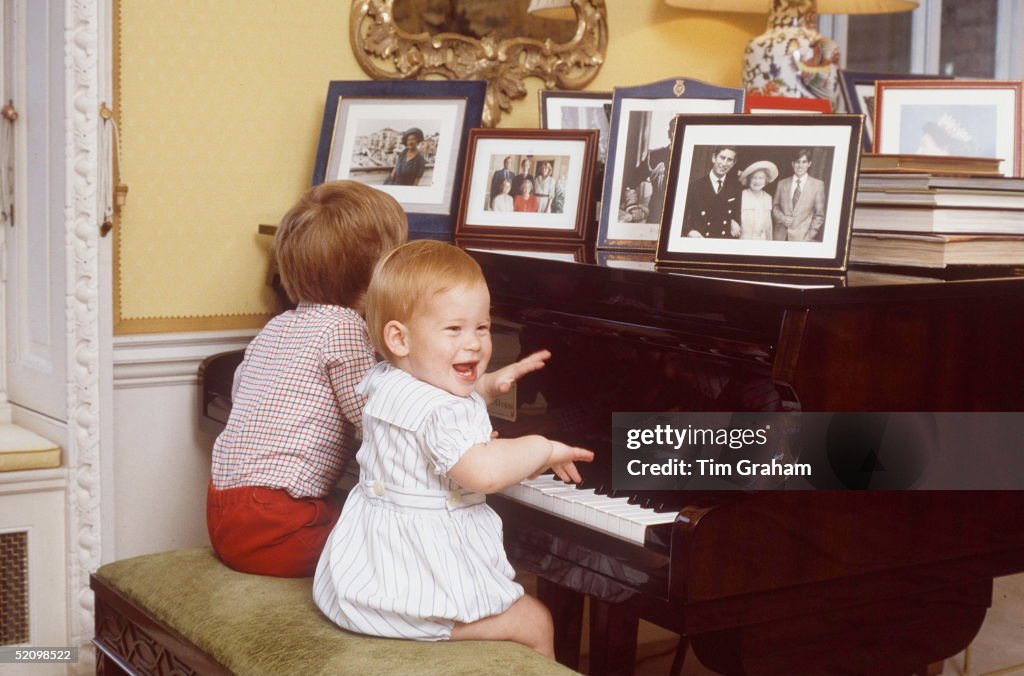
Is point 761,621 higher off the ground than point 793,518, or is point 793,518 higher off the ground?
point 793,518

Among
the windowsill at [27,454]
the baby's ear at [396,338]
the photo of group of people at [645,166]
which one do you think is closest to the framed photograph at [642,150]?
the photo of group of people at [645,166]

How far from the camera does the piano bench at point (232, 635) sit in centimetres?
170

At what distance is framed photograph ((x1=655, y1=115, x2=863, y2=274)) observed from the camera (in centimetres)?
192

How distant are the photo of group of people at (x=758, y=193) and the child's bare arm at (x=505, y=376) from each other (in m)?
0.36

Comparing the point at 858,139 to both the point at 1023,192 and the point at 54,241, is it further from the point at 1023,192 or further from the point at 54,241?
the point at 54,241

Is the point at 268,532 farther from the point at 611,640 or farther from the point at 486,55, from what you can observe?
the point at 486,55

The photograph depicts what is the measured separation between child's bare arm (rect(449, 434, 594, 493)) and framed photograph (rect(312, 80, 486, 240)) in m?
Result: 1.10

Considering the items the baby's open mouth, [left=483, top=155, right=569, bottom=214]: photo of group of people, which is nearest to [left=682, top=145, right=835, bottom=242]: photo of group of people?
the baby's open mouth

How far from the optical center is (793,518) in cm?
176

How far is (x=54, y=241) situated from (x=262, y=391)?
1006 mm

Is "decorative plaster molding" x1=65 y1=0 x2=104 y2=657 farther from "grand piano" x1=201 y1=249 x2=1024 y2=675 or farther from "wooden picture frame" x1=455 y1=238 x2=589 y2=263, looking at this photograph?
"grand piano" x1=201 y1=249 x2=1024 y2=675

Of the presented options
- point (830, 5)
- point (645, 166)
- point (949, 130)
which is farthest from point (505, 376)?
point (830, 5)

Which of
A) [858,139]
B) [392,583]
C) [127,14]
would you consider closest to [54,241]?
[127,14]

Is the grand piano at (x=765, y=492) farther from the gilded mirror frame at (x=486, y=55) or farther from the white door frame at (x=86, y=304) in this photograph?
the gilded mirror frame at (x=486, y=55)
